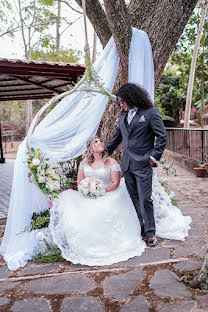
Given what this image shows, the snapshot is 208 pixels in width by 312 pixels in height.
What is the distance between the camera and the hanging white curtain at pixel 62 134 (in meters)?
3.55

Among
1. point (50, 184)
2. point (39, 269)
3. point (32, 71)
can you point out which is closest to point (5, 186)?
point (32, 71)

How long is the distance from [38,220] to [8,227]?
36 centimetres

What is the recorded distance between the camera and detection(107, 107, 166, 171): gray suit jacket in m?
3.56

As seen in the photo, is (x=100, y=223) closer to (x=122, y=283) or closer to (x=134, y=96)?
(x=122, y=283)

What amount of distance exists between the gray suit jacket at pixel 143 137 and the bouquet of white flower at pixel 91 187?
421 mm

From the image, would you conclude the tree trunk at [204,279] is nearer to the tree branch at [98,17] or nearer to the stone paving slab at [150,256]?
the stone paving slab at [150,256]

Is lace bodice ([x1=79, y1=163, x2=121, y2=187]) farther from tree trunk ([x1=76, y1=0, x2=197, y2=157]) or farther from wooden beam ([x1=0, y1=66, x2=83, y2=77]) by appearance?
wooden beam ([x1=0, y1=66, x2=83, y2=77])

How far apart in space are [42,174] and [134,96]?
1.40 metres

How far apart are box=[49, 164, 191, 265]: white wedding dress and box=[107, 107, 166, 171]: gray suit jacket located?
31 cm

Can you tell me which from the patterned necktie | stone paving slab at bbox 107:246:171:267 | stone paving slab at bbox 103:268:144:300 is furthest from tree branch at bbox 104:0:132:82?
stone paving slab at bbox 103:268:144:300

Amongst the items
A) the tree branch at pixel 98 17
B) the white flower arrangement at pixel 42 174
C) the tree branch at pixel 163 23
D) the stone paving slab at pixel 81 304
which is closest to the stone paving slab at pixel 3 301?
the stone paving slab at pixel 81 304

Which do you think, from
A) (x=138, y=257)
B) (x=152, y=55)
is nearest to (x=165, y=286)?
(x=138, y=257)

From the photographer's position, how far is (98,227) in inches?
134

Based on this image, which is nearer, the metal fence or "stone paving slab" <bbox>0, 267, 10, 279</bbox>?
"stone paving slab" <bbox>0, 267, 10, 279</bbox>
